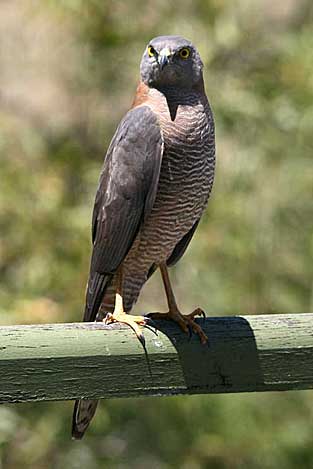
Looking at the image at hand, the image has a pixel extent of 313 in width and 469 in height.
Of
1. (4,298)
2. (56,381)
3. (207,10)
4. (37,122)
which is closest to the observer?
(56,381)

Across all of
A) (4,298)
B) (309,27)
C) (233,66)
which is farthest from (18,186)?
(309,27)

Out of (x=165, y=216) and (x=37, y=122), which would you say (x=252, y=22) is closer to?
(x=37, y=122)

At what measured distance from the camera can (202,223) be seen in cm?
443

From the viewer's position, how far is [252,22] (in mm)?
4656

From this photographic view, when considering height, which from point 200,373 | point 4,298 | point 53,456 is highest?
point 200,373

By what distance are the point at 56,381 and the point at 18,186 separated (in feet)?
7.60

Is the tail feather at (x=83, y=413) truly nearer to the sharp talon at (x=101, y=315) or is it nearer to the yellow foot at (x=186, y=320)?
the yellow foot at (x=186, y=320)

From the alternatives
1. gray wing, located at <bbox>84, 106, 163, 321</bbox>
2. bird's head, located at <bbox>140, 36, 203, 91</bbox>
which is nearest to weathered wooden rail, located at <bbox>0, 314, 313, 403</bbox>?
gray wing, located at <bbox>84, 106, 163, 321</bbox>

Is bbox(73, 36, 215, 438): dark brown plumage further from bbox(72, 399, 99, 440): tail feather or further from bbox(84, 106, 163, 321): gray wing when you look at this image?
bbox(72, 399, 99, 440): tail feather

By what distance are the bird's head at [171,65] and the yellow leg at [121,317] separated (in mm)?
541

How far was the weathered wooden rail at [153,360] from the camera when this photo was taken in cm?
212

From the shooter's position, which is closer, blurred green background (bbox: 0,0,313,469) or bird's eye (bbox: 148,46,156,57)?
bird's eye (bbox: 148,46,156,57)

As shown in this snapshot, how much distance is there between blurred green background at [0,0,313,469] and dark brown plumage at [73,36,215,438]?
1.42m

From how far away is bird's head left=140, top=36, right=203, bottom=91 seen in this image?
283 centimetres
